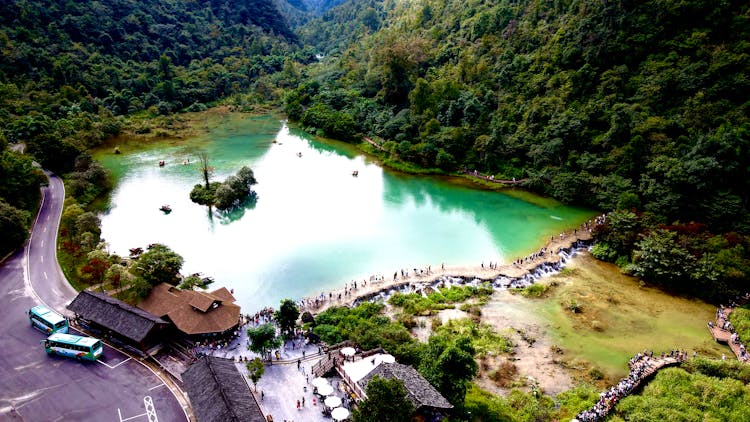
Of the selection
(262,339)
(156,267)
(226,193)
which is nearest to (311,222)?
(226,193)

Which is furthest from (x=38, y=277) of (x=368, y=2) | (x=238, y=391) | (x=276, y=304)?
(x=368, y=2)

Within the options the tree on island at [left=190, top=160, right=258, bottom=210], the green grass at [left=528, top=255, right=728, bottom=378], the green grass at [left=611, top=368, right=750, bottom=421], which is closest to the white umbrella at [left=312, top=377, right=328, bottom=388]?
the green grass at [left=611, top=368, right=750, bottom=421]

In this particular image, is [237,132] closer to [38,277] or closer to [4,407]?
[38,277]

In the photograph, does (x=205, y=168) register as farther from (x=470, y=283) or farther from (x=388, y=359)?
(x=388, y=359)

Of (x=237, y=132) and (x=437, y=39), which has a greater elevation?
(x=437, y=39)

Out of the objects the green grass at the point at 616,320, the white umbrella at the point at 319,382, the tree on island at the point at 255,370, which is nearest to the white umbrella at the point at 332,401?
the white umbrella at the point at 319,382

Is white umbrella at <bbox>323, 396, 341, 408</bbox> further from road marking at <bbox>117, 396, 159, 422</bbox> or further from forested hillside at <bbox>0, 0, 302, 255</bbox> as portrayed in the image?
forested hillside at <bbox>0, 0, 302, 255</bbox>
